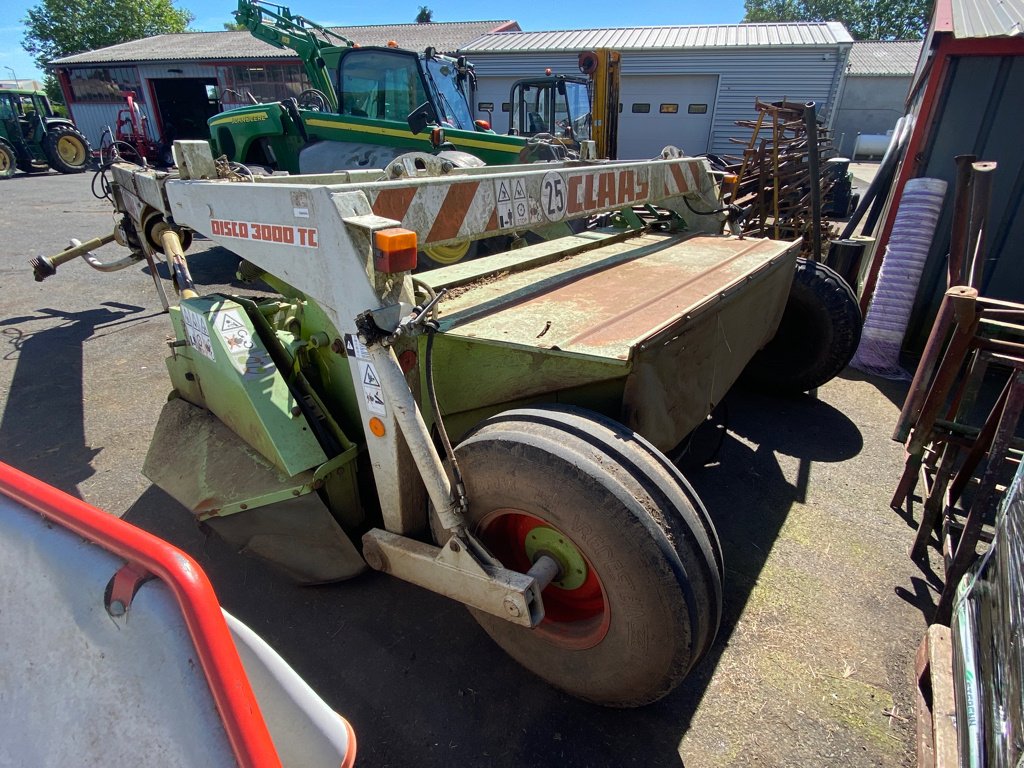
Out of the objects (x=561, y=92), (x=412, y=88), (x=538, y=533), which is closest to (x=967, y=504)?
(x=538, y=533)

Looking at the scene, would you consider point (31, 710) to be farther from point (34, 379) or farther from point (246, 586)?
point (34, 379)

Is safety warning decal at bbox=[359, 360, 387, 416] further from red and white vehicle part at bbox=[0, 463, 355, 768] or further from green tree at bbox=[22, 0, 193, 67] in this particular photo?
green tree at bbox=[22, 0, 193, 67]

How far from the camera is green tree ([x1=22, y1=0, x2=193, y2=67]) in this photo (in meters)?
A: 35.3

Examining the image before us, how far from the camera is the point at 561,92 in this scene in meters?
9.79

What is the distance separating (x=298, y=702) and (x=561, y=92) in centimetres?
1038

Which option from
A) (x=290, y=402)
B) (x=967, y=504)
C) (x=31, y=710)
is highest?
(x=31, y=710)

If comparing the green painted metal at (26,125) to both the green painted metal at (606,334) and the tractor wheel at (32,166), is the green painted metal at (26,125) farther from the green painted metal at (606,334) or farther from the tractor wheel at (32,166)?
the green painted metal at (606,334)

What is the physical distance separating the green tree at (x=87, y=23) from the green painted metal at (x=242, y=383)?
46200 millimetres

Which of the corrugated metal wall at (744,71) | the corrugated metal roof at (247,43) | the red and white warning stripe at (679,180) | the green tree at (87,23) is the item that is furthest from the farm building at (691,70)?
the green tree at (87,23)

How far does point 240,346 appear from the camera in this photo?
2.46 meters

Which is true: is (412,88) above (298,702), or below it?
above

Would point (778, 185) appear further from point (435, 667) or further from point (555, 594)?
point (435, 667)

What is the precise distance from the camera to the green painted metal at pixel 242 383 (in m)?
2.24

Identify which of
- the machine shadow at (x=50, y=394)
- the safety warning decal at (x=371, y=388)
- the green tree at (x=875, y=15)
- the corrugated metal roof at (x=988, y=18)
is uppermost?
the green tree at (x=875, y=15)
